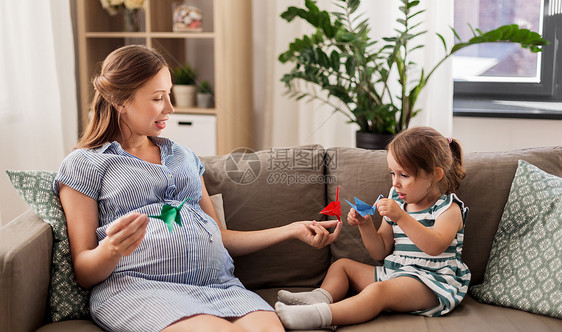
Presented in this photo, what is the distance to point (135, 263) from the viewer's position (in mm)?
1453

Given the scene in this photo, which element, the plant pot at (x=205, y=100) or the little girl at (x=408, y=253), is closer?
the little girl at (x=408, y=253)

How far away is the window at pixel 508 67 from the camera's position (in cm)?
296

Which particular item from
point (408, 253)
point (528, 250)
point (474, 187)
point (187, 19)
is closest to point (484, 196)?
point (474, 187)

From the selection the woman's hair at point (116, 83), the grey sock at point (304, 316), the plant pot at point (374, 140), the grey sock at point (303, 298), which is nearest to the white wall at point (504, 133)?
the plant pot at point (374, 140)

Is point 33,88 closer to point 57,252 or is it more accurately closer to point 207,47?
point 207,47

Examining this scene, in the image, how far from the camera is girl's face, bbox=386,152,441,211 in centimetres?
162

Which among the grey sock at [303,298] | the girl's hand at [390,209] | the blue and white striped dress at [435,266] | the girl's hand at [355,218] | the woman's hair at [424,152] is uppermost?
the woman's hair at [424,152]

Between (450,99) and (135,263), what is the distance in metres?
1.93

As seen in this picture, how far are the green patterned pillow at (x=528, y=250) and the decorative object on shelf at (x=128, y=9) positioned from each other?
2.25 meters

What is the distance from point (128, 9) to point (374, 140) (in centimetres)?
161

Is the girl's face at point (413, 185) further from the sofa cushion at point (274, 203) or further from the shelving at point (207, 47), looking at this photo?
the shelving at point (207, 47)

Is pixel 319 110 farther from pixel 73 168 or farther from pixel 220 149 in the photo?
pixel 73 168

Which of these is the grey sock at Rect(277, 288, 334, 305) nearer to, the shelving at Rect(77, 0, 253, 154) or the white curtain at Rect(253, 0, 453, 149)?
the white curtain at Rect(253, 0, 453, 149)

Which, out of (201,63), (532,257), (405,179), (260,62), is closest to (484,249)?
(532,257)
